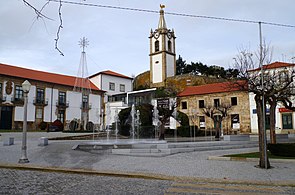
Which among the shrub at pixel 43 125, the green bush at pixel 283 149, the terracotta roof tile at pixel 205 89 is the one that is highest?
the terracotta roof tile at pixel 205 89

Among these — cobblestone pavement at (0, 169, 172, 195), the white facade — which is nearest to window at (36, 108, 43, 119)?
the white facade

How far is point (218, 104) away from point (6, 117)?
2989 centimetres

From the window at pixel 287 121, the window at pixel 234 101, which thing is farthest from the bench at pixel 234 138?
the window at pixel 234 101

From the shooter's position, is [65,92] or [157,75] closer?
[65,92]

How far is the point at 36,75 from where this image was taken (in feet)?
147

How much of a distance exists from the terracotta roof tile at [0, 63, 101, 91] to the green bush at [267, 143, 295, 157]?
37.0 m

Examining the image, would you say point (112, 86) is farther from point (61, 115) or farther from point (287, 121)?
point (287, 121)

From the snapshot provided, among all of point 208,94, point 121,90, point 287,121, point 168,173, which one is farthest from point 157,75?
point 168,173

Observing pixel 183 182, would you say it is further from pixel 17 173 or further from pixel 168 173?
pixel 17 173

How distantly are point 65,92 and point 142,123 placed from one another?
885 inches

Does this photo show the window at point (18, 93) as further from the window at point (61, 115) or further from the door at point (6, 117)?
the window at point (61, 115)

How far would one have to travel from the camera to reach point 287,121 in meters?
34.2

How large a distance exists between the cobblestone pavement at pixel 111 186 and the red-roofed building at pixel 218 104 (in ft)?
94.4

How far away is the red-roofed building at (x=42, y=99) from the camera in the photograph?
39375mm
